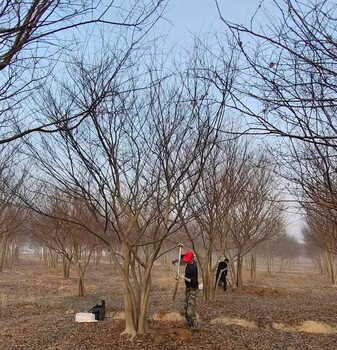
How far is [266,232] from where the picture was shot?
753 inches

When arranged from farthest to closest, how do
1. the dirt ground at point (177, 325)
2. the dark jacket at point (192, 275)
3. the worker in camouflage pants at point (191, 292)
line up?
the dark jacket at point (192, 275)
the worker in camouflage pants at point (191, 292)
the dirt ground at point (177, 325)

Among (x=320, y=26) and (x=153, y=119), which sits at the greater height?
(x=153, y=119)

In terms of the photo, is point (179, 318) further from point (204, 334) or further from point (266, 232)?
point (266, 232)

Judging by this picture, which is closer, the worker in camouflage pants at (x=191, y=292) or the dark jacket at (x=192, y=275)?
the worker in camouflage pants at (x=191, y=292)

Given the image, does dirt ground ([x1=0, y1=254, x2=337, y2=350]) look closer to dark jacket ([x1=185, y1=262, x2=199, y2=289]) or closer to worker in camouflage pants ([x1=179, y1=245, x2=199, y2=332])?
worker in camouflage pants ([x1=179, y1=245, x2=199, y2=332])

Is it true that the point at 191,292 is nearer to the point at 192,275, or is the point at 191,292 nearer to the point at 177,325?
the point at 192,275

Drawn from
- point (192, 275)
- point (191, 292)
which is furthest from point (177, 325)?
point (192, 275)

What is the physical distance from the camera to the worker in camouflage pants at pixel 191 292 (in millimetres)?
8242

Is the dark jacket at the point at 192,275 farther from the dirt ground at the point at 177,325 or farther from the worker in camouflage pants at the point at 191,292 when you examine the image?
the dirt ground at the point at 177,325

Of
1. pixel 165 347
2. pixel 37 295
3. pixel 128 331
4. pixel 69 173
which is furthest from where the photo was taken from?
pixel 37 295

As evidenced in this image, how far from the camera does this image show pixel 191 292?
8.76m

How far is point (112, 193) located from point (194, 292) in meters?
2.85

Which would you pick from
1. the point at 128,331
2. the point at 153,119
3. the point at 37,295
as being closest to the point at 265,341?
the point at 128,331

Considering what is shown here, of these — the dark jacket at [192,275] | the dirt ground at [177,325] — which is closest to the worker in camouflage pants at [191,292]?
the dark jacket at [192,275]
